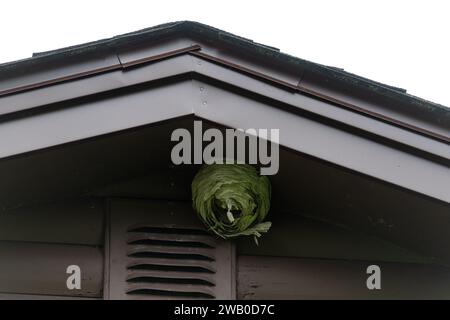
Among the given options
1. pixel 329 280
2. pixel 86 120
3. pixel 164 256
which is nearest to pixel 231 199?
pixel 164 256

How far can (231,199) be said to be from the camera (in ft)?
11.2

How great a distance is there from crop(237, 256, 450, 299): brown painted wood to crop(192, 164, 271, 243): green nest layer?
0.53 feet

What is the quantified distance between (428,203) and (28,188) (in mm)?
1559

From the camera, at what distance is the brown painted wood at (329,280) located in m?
3.46

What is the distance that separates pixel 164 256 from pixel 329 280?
675 millimetres

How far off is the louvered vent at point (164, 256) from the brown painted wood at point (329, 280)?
0.33 feet

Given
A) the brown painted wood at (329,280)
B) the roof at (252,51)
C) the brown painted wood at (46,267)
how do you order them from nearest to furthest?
the roof at (252,51) → the brown painted wood at (46,267) → the brown painted wood at (329,280)

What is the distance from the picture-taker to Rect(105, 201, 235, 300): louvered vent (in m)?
3.38

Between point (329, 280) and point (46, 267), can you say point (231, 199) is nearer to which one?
point (329, 280)

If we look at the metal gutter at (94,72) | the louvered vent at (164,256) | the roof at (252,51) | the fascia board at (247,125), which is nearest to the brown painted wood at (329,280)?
the louvered vent at (164,256)

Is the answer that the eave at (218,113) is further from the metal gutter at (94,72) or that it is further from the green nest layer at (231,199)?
the green nest layer at (231,199)

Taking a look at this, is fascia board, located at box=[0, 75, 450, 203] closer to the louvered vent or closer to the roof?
the roof
